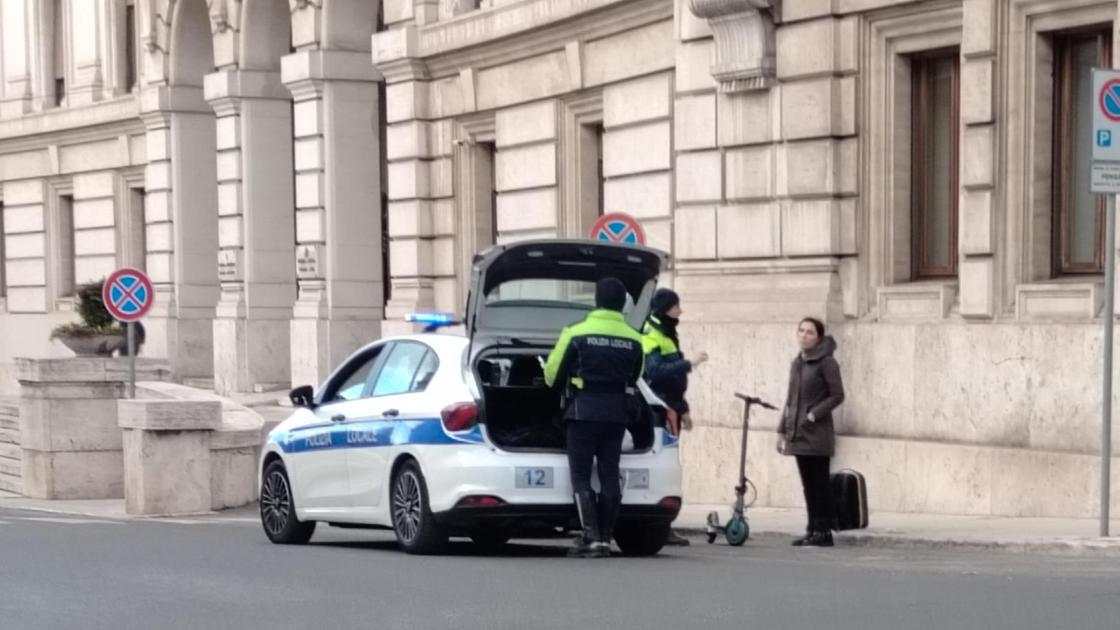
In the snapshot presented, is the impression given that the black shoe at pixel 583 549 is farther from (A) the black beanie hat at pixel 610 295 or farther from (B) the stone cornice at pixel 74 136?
(B) the stone cornice at pixel 74 136

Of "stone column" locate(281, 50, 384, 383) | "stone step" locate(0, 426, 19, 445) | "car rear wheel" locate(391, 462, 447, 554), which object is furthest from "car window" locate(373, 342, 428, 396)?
"stone step" locate(0, 426, 19, 445)

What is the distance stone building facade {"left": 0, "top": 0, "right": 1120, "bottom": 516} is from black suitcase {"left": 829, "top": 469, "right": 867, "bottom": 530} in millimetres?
1889

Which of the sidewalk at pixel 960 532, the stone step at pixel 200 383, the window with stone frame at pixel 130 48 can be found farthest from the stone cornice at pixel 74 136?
the sidewalk at pixel 960 532

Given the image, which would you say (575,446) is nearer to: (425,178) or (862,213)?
(862,213)

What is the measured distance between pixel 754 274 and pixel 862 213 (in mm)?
1361

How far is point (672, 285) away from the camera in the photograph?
891 inches

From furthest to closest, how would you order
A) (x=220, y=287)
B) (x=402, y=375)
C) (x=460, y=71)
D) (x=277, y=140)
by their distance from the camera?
(x=220, y=287) → (x=277, y=140) → (x=460, y=71) → (x=402, y=375)

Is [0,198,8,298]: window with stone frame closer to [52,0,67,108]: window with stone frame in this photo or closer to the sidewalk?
[52,0,67,108]: window with stone frame

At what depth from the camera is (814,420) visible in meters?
15.4

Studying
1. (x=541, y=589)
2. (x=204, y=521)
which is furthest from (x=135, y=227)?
(x=541, y=589)

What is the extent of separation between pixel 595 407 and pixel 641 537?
1307mm

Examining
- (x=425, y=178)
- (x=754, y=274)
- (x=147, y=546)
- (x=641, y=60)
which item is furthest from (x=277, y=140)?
(x=147, y=546)

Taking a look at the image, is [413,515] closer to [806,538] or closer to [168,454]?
[806,538]

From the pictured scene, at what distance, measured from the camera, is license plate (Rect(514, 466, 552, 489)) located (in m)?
13.9
